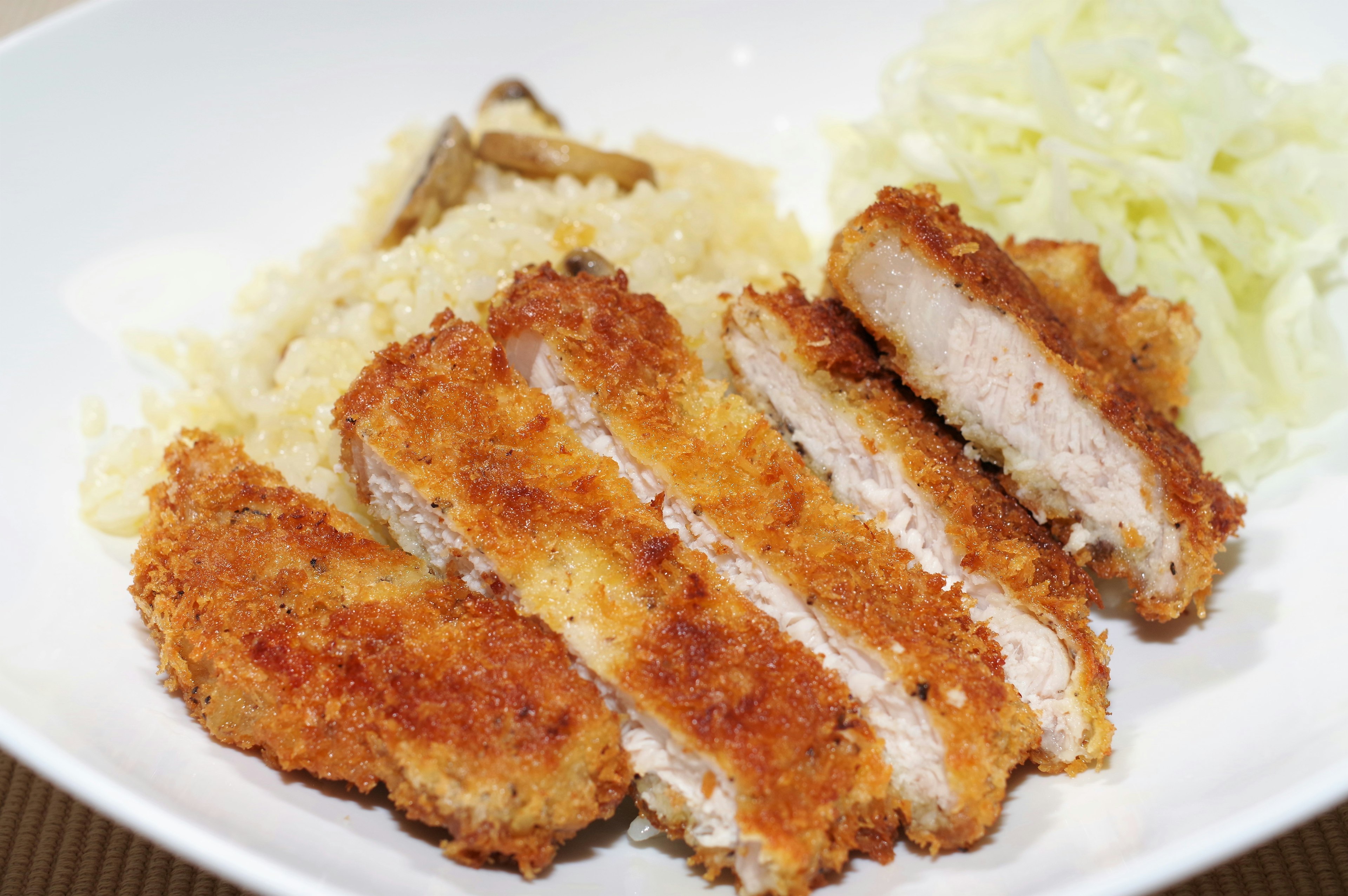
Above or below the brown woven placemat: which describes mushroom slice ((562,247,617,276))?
above

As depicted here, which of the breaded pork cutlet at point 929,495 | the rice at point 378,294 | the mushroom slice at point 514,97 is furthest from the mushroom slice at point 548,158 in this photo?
the breaded pork cutlet at point 929,495

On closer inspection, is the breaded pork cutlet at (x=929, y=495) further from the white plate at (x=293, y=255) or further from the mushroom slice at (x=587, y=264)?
the mushroom slice at (x=587, y=264)

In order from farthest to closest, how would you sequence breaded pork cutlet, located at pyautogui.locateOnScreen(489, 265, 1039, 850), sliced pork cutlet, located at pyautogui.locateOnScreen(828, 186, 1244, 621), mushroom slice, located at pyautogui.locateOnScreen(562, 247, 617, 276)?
mushroom slice, located at pyautogui.locateOnScreen(562, 247, 617, 276), sliced pork cutlet, located at pyautogui.locateOnScreen(828, 186, 1244, 621), breaded pork cutlet, located at pyautogui.locateOnScreen(489, 265, 1039, 850)

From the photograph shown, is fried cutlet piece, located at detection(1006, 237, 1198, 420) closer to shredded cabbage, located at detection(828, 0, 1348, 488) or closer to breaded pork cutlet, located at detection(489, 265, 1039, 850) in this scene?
shredded cabbage, located at detection(828, 0, 1348, 488)

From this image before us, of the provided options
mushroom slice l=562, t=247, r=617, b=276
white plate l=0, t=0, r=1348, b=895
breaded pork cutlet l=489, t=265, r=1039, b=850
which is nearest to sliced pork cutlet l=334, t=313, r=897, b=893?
breaded pork cutlet l=489, t=265, r=1039, b=850

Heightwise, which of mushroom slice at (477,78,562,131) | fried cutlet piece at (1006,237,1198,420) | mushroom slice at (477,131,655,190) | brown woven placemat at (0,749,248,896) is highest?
mushroom slice at (477,78,562,131)

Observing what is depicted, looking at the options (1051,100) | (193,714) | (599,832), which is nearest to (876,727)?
(599,832)

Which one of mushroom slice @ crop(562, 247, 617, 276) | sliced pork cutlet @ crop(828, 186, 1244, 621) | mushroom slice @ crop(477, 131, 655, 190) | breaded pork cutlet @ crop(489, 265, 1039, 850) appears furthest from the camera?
mushroom slice @ crop(477, 131, 655, 190)
